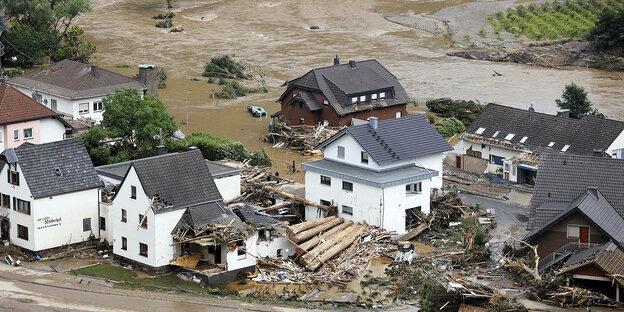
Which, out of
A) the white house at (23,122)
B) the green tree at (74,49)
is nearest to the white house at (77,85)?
the white house at (23,122)

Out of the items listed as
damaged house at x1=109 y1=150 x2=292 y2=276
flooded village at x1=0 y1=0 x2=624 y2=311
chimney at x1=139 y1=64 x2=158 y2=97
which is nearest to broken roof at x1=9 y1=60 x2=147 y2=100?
flooded village at x1=0 y1=0 x2=624 y2=311

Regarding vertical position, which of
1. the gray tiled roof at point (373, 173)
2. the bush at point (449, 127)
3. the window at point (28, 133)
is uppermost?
the window at point (28, 133)

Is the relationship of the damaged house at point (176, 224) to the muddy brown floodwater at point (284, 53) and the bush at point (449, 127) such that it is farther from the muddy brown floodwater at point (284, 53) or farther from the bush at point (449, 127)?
the bush at point (449, 127)

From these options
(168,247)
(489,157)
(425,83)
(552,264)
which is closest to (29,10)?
(425,83)

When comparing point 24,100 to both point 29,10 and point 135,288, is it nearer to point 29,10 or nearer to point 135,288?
point 135,288

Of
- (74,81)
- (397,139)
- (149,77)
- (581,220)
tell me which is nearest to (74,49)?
(149,77)

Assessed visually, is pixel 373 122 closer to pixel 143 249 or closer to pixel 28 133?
pixel 143 249

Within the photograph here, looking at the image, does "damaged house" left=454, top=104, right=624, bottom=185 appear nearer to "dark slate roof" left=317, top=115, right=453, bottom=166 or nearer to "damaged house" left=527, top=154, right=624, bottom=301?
"dark slate roof" left=317, top=115, right=453, bottom=166

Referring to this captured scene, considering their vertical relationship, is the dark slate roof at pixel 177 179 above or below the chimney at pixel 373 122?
below
